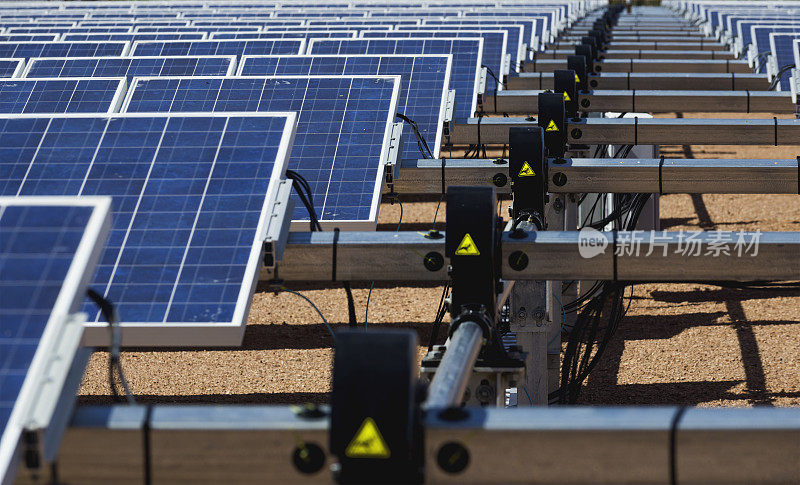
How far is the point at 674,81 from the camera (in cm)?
1468

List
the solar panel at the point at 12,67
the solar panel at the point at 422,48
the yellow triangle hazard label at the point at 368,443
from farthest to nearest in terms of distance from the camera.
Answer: the solar panel at the point at 422,48 < the solar panel at the point at 12,67 < the yellow triangle hazard label at the point at 368,443

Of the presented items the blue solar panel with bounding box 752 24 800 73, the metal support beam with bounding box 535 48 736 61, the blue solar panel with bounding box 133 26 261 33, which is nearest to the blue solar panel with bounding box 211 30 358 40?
the blue solar panel with bounding box 133 26 261 33

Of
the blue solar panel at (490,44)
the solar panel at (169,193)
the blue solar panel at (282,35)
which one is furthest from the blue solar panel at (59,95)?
the blue solar panel at (282,35)

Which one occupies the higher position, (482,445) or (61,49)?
(61,49)

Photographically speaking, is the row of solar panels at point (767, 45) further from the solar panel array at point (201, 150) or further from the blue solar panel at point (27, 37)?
the blue solar panel at point (27, 37)

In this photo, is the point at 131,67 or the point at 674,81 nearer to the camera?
the point at 131,67

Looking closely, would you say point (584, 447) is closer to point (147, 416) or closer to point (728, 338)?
point (147, 416)

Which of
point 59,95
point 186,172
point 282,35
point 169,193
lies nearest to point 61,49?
point 282,35

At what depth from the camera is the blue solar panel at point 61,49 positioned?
49.1ft

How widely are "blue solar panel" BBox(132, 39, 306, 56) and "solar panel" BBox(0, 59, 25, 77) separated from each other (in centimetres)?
301

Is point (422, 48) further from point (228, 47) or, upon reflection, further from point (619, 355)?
point (619, 355)

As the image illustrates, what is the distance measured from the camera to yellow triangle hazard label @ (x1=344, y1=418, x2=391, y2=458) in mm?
2916

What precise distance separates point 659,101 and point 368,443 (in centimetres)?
965

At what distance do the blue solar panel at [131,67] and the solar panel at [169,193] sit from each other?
6315 millimetres
